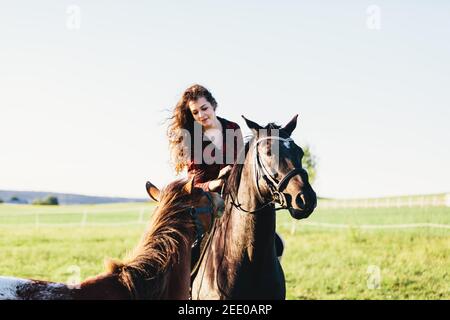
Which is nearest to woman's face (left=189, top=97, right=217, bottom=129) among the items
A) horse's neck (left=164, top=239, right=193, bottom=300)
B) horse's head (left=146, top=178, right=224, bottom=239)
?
horse's head (left=146, top=178, right=224, bottom=239)

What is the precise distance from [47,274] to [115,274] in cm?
1168

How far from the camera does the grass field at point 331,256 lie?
11.5m

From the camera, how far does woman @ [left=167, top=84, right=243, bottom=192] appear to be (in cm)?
495

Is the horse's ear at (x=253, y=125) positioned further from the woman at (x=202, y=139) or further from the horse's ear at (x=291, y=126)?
the woman at (x=202, y=139)

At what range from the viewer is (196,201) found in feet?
11.9

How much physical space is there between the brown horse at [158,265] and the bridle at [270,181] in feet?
2.35

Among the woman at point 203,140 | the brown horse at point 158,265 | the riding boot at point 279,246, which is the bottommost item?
the riding boot at point 279,246

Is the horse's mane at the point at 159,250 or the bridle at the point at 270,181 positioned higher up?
the bridle at the point at 270,181

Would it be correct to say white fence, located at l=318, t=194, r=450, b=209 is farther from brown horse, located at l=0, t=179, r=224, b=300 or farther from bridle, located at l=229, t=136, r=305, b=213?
brown horse, located at l=0, t=179, r=224, b=300

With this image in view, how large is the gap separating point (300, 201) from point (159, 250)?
4.08 feet

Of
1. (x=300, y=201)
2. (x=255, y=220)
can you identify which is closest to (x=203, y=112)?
(x=255, y=220)

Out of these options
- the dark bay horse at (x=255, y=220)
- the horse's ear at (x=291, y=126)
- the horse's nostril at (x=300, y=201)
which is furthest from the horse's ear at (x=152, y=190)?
the horse's ear at (x=291, y=126)
